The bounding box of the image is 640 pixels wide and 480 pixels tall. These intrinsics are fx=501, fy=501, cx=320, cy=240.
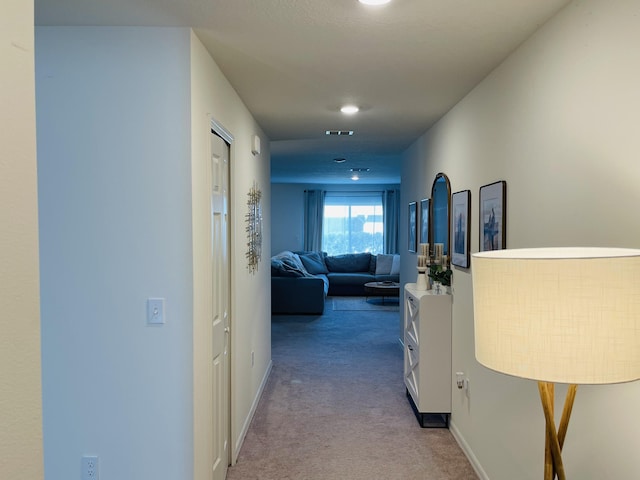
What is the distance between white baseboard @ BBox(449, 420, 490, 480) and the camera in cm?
284

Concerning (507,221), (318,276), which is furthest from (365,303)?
(507,221)

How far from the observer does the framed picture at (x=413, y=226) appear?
5.03 meters

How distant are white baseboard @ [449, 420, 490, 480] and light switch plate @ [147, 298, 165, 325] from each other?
1965 mm

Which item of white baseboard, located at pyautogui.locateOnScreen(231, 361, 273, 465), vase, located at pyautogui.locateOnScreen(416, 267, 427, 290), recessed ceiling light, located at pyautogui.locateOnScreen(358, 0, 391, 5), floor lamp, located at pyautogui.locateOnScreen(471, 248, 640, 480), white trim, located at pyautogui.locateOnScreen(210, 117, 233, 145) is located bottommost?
white baseboard, located at pyautogui.locateOnScreen(231, 361, 273, 465)

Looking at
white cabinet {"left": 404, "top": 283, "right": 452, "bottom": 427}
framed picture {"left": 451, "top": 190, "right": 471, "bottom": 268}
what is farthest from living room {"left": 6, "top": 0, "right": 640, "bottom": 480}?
white cabinet {"left": 404, "top": 283, "right": 452, "bottom": 427}

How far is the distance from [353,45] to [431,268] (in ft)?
6.58

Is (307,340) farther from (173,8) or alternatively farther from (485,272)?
(485,272)

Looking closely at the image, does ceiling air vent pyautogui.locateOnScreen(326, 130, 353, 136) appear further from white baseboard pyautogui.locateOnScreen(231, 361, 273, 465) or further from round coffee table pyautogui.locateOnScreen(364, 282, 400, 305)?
round coffee table pyautogui.locateOnScreen(364, 282, 400, 305)

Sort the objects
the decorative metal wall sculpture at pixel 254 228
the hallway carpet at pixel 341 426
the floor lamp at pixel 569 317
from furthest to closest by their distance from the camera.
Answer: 1. the decorative metal wall sculpture at pixel 254 228
2. the hallway carpet at pixel 341 426
3. the floor lamp at pixel 569 317

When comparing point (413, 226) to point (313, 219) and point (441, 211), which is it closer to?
point (441, 211)

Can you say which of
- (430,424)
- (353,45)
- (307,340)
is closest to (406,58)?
(353,45)

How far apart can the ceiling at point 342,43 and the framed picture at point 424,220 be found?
0.89 meters

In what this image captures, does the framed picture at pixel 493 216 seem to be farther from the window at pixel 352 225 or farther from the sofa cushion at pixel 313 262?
the window at pixel 352 225

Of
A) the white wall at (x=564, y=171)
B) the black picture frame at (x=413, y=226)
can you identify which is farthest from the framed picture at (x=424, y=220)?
the white wall at (x=564, y=171)
